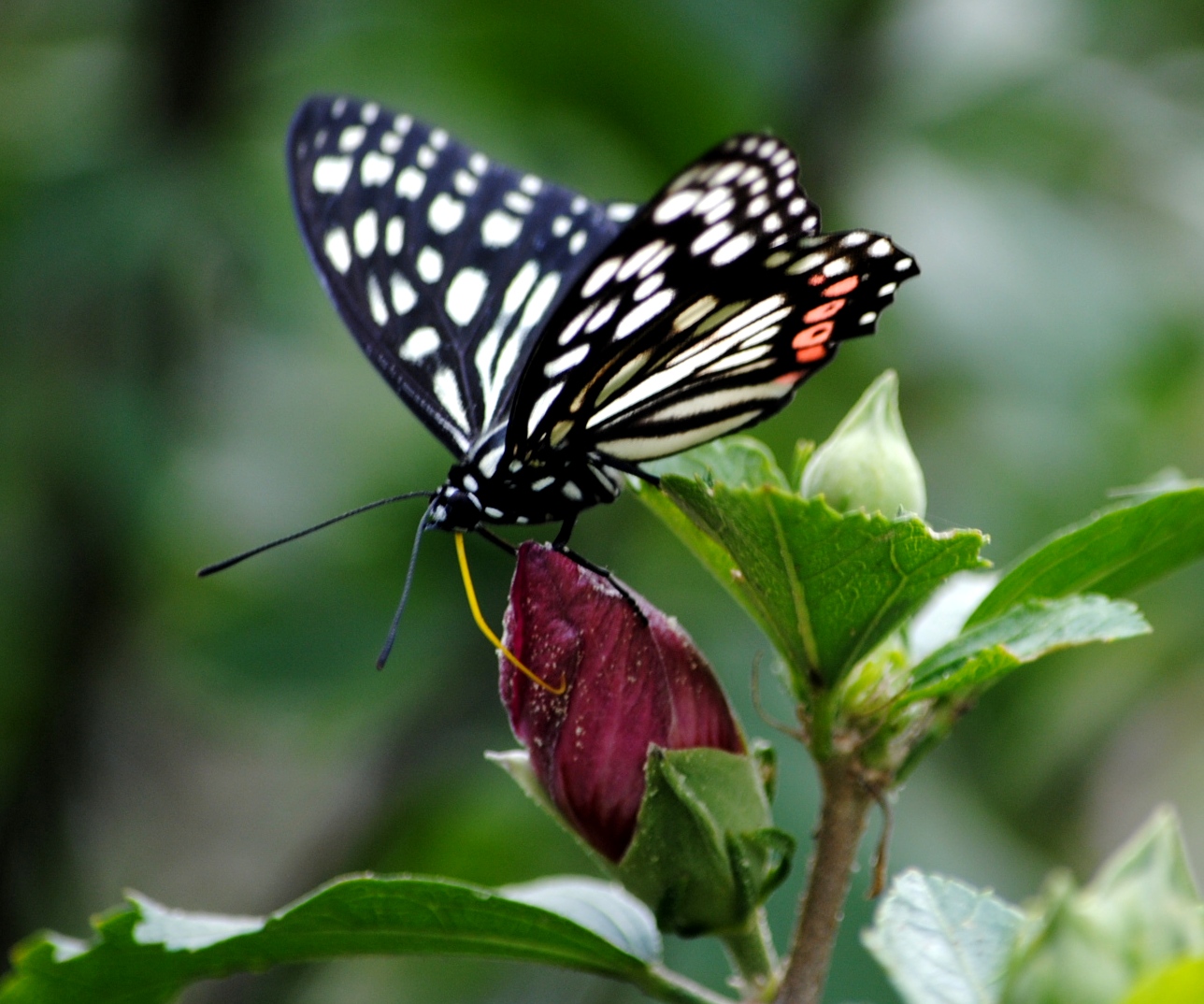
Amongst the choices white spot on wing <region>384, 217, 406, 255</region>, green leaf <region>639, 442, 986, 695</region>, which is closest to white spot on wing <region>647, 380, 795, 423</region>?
green leaf <region>639, 442, 986, 695</region>

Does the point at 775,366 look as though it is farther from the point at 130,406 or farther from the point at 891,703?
the point at 130,406

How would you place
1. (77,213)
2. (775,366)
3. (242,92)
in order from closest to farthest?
(775,366) < (77,213) < (242,92)

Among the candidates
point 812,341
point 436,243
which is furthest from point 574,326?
point 436,243

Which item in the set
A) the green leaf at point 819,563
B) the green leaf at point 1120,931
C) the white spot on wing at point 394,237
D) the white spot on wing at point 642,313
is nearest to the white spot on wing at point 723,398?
the white spot on wing at point 642,313

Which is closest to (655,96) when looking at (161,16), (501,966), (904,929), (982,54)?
(982,54)

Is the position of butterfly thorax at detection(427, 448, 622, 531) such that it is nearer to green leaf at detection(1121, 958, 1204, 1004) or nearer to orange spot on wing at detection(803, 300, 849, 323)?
orange spot on wing at detection(803, 300, 849, 323)

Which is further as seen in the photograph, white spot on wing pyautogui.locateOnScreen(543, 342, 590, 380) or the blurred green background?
the blurred green background

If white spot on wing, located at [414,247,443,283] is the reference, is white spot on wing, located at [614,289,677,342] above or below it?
below
